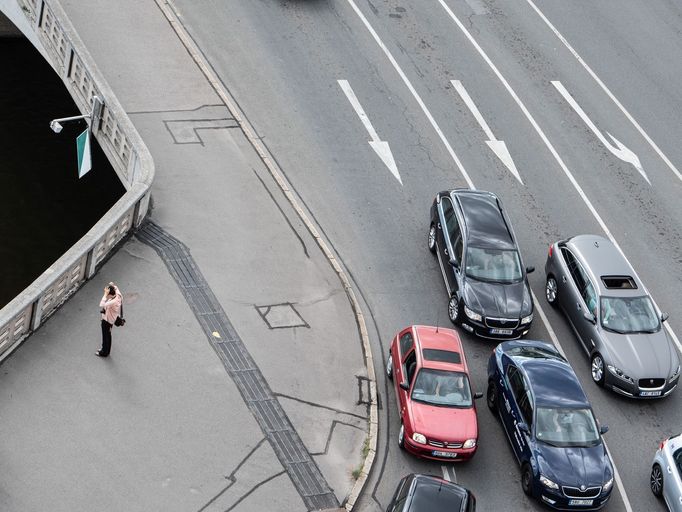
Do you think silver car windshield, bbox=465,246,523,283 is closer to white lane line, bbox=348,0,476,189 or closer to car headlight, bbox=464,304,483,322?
car headlight, bbox=464,304,483,322

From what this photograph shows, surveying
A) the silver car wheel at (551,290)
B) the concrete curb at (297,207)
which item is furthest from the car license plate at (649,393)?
the concrete curb at (297,207)

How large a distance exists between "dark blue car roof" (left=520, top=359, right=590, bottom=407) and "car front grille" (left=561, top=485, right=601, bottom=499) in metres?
1.90

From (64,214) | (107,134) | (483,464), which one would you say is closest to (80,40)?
(107,134)

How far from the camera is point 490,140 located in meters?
35.2

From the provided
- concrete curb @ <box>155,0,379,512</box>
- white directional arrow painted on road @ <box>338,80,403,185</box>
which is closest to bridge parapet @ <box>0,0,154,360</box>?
concrete curb @ <box>155,0,379,512</box>

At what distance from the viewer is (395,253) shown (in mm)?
30906

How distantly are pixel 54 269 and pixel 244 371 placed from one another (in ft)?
15.8

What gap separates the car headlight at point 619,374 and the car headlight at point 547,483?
421 centimetres

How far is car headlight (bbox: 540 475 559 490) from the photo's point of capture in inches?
933

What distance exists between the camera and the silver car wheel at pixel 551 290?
1171 inches

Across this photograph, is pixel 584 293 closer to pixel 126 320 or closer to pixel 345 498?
pixel 345 498

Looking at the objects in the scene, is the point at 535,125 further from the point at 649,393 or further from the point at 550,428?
the point at 550,428

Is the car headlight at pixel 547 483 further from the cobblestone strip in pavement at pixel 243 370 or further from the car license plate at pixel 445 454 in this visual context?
the cobblestone strip in pavement at pixel 243 370

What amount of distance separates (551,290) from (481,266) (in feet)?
7.53
